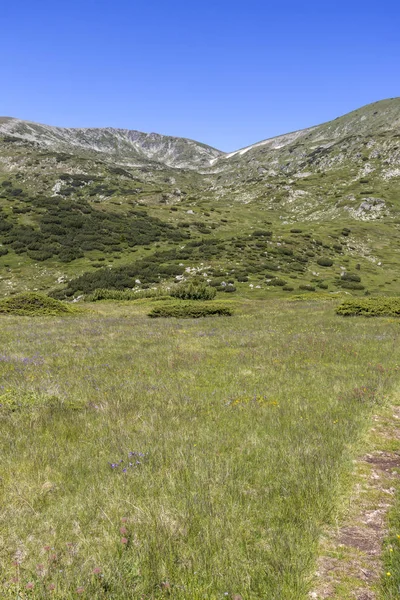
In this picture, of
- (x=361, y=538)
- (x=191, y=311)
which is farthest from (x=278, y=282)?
(x=361, y=538)

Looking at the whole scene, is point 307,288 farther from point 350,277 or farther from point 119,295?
point 119,295

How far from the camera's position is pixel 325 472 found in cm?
522

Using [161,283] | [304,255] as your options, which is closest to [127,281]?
[161,283]

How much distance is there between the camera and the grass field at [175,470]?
3.43 metres

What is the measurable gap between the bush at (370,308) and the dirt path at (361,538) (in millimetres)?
21394

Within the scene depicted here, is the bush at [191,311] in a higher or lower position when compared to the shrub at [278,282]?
lower

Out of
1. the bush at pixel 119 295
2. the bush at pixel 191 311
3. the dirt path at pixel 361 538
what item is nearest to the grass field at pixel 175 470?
the dirt path at pixel 361 538

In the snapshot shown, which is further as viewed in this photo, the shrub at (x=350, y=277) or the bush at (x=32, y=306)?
the shrub at (x=350, y=277)

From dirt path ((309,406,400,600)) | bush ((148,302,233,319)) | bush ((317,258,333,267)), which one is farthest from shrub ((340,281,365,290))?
dirt path ((309,406,400,600))

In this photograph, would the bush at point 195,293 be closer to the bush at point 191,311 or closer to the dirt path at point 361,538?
the bush at point 191,311

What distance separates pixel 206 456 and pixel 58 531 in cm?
246

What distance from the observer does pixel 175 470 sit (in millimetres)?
5223

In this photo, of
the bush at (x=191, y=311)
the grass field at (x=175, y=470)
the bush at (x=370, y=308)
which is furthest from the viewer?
the bush at (x=191, y=311)

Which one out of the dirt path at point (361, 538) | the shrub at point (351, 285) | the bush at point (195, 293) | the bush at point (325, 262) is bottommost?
the shrub at point (351, 285)
